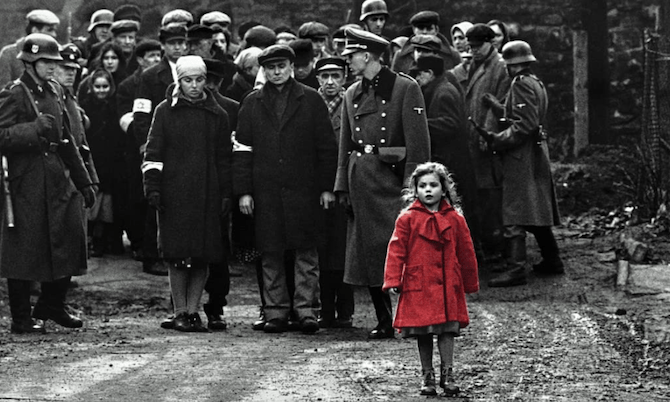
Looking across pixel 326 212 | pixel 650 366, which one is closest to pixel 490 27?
pixel 326 212

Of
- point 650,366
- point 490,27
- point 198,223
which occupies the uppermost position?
point 490,27

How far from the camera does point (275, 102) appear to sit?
11141mm

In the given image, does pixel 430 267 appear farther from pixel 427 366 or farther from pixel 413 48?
pixel 413 48

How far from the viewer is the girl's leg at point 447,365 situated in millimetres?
7941

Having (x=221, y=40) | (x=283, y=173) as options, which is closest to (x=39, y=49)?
(x=283, y=173)

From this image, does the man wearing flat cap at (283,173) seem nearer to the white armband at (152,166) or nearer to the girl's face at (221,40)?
the white armband at (152,166)

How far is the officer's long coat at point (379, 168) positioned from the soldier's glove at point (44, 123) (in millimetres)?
2188

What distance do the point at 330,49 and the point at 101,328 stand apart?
16.4 ft

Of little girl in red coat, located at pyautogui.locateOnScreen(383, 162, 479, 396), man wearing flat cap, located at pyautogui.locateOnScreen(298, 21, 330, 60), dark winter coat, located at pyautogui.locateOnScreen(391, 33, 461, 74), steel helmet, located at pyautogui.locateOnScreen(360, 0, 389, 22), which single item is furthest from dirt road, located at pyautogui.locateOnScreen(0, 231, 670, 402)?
steel helmet, located at pyautogui.locateOnScreen(360, 0, 389, 22)

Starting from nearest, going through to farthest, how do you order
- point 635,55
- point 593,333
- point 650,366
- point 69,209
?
point 650,366
point 593,333
point 69,209
point 635,55

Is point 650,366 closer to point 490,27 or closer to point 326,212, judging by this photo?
point 326,212

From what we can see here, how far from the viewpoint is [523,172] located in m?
13.3

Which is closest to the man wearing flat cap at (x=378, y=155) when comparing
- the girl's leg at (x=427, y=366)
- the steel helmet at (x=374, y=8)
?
the girl's leg at (x=427, y=366)

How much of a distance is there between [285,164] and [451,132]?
2508mm
